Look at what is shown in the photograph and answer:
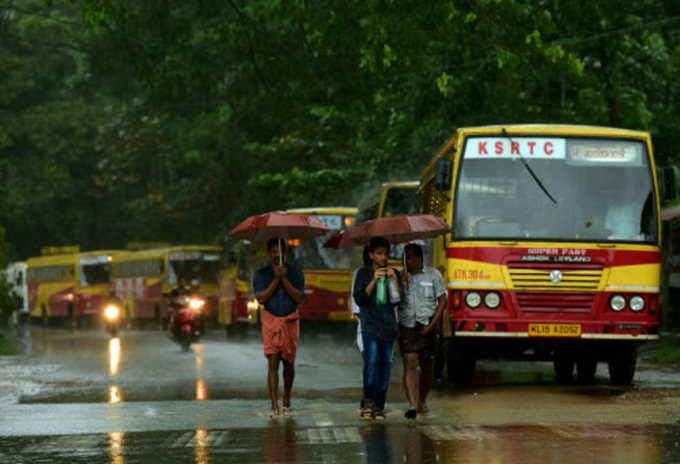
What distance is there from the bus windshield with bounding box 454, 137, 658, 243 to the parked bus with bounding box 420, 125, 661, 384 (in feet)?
0.04

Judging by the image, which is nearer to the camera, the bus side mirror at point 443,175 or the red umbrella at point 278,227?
the red umbrella at point 278,227

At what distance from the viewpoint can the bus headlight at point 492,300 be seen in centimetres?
1714

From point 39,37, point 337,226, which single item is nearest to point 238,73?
point 337,226

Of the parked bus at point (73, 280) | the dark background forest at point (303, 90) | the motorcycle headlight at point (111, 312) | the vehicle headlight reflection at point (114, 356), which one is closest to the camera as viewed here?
the dark background forest at point (303, 90)

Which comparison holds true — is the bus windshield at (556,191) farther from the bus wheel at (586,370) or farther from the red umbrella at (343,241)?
the bus wheel at (586,370)

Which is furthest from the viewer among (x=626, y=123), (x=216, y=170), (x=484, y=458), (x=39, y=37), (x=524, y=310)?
(x=39, y=37)

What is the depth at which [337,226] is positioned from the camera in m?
32.0

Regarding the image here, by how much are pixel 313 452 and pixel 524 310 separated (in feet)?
22.4

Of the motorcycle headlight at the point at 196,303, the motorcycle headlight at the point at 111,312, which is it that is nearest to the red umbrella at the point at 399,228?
the motorcycle headlight at the point at 196,303

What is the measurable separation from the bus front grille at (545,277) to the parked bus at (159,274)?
31.9m

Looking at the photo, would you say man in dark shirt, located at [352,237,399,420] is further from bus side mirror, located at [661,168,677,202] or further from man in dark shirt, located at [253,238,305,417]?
bus side mirror, located at [661,168,677,202]

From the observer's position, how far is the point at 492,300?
17.2 meters

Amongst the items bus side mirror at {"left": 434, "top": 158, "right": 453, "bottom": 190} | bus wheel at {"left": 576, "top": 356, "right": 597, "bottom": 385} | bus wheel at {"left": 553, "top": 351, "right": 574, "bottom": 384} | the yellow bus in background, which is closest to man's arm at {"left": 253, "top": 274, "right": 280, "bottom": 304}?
bus side mirror at {"left": 434, "top": 158, "right": 453, "bottom": 190}

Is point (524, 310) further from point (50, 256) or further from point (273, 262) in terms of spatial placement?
point (50, 256)
